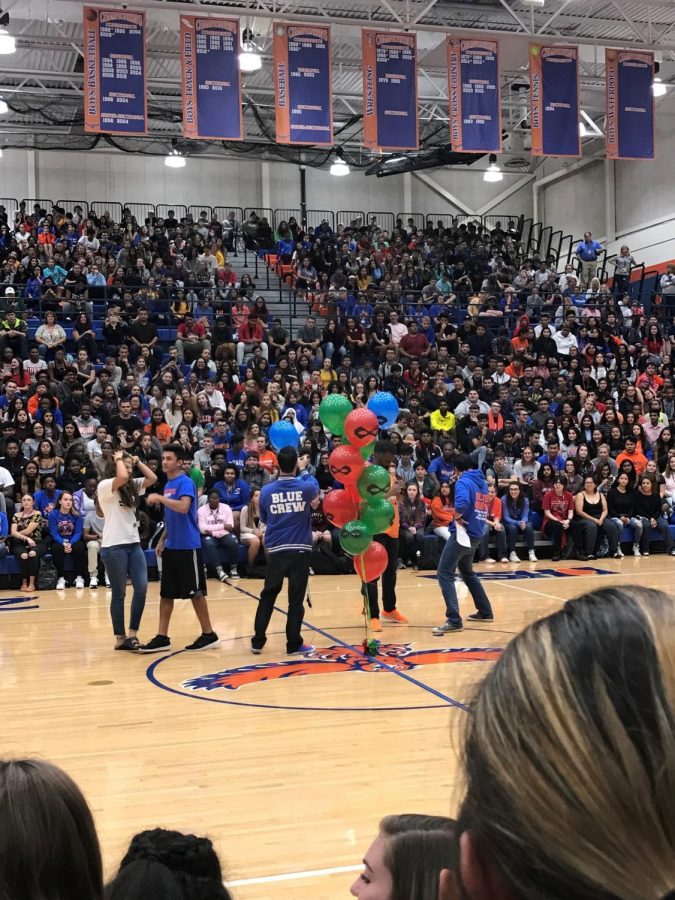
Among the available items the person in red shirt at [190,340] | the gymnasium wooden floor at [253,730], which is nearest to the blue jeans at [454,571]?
the gymnasium wooden floor at [253,730]

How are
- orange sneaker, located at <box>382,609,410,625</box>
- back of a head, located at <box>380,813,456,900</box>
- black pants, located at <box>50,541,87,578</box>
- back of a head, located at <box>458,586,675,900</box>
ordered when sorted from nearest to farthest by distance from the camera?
1. back of a head, located at <box>458,586,675,900</box>
2. back of a head, located at <box>380,813,456,900</box>
3. orange sneaker, located at <box>382,609,410,625</box>
4. black pants, located at <box>50,541,87,578</box>

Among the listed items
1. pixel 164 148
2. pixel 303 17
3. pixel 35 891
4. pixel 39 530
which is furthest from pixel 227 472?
pixel 164 148

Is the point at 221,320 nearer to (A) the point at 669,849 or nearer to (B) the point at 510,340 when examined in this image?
(B) the point at 510,340

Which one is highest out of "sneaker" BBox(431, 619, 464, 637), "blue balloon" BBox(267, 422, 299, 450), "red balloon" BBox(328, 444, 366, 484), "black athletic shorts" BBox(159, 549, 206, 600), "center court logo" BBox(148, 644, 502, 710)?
"blue balloon" BBox(267, 422, 299, 450)

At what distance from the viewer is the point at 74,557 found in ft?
41.3

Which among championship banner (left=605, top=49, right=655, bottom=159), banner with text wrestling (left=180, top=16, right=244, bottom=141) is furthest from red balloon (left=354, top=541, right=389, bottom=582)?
championship banner (left=605, top=49, right=655, bottom=159)

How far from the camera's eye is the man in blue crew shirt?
7.89 m

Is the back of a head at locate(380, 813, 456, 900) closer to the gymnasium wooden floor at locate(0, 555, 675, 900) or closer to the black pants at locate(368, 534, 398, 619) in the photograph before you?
the gymnasium wooden floor at locate(0, 555, 675, 900)

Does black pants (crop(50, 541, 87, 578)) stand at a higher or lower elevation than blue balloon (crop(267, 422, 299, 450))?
lower

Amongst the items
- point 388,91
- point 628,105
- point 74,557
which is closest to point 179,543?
point 74,557

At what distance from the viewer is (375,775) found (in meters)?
5.01

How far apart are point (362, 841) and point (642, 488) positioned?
1179 cm

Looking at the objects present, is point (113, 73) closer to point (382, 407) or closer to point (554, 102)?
point (554, 102)

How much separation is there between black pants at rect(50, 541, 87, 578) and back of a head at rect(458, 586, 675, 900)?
40.2 ft
